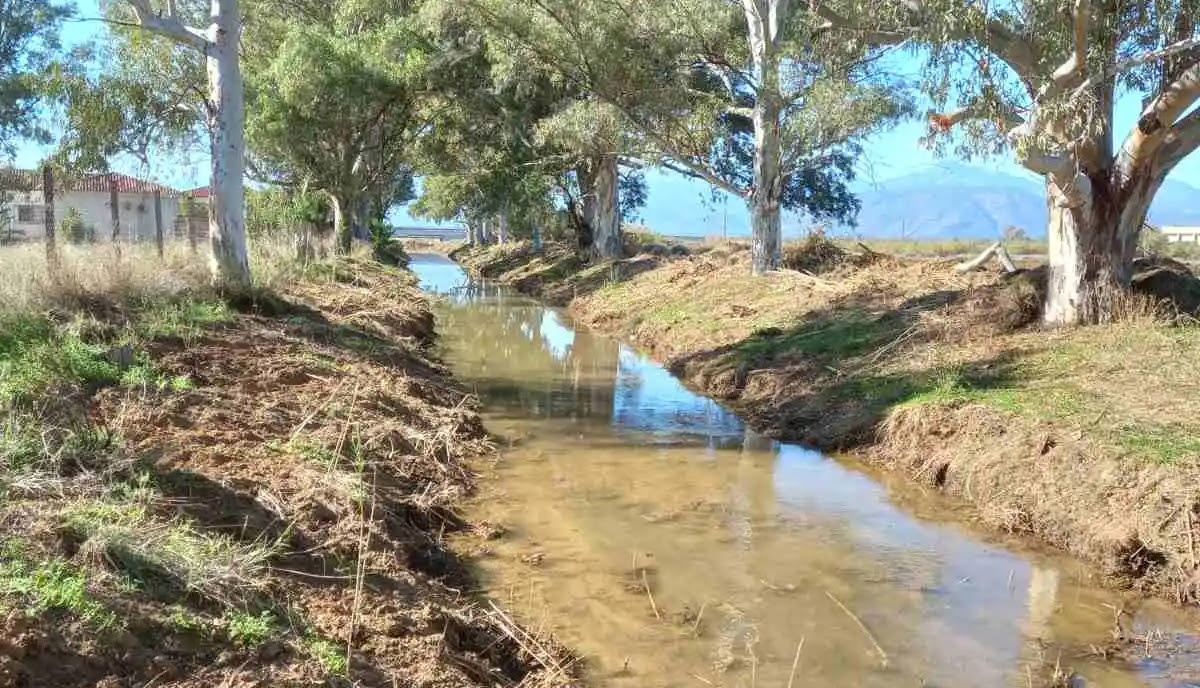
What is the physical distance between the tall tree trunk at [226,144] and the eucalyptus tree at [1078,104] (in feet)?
26.7

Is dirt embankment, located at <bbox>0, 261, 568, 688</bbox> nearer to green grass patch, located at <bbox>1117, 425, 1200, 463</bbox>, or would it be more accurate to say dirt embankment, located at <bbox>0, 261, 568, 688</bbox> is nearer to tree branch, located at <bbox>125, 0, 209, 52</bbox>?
→ tree branch, located at <bbox>125, 0, 209, 52</bbox>

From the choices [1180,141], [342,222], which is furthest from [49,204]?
[342,222]

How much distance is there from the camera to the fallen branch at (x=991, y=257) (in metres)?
15.7

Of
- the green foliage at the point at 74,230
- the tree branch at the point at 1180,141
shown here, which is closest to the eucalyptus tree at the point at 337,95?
Answer: the green foliage at the point at 74,230

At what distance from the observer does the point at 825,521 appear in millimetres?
7996

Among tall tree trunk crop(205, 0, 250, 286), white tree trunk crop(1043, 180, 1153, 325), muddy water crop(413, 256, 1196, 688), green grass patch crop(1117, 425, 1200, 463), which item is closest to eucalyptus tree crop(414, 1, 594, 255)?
tall tree trunk crop(205, 0, 250, 286)

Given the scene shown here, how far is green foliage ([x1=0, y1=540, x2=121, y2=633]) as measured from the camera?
11.8 ft

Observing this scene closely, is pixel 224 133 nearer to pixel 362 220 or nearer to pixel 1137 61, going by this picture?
pixel 1137 61

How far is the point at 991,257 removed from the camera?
16984mm

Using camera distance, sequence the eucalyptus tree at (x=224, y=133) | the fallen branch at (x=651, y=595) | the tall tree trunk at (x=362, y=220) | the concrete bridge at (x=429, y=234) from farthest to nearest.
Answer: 1. the concrete bridge at (x=429, y=234)
2. the tall tree trunk at (x=362, y=220)
3. the eucalyptus tree at (x=224, y=133)
4. the fallen branch at (x=651, y=595)

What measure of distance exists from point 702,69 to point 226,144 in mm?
13060

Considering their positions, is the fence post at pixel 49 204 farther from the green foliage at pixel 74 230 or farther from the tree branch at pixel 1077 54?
the tree branch at pixel 1077 54

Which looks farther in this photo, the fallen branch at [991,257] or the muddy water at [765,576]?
the fallen branch at [991,257]

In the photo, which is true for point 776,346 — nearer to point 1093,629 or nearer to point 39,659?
point 1093,629
